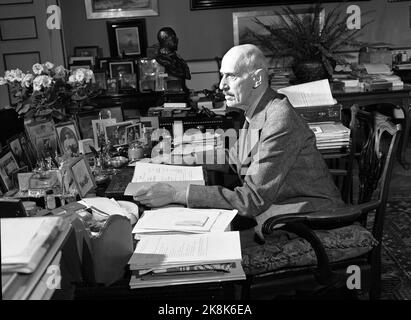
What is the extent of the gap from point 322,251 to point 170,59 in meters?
2.35

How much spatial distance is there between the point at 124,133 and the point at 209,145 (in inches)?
20.6

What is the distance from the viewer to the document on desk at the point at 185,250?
1.32 metres

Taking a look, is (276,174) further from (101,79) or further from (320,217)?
(101,79)

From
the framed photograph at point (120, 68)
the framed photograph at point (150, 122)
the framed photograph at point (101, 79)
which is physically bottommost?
the framed photograph at point (150, 122)

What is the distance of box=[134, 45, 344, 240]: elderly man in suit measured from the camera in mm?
1869

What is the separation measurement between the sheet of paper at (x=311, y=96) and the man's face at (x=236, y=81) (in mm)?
820

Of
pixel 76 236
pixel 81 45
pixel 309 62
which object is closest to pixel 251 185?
pixel 76 236

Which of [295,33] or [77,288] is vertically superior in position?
[295,33]

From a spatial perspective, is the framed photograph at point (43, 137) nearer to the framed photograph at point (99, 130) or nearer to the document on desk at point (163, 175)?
the framed photograph at point (99, 130)

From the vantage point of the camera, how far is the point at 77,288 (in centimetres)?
118

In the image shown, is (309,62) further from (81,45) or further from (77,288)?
(77,288)

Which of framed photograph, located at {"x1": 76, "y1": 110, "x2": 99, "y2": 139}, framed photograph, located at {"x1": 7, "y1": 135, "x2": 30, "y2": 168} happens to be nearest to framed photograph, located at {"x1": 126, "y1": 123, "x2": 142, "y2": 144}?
framed photograph, located at {"x1": 76, "y1": 110, "x2": 99, "y2": 139}

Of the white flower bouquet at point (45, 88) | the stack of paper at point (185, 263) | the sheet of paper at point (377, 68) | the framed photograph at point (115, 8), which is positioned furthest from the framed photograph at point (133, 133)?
the sheet of paper at point (377, 68)

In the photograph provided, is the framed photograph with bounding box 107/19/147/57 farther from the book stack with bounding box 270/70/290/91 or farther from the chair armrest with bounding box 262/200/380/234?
the chair armrest with bounding box 262/200/380/234
